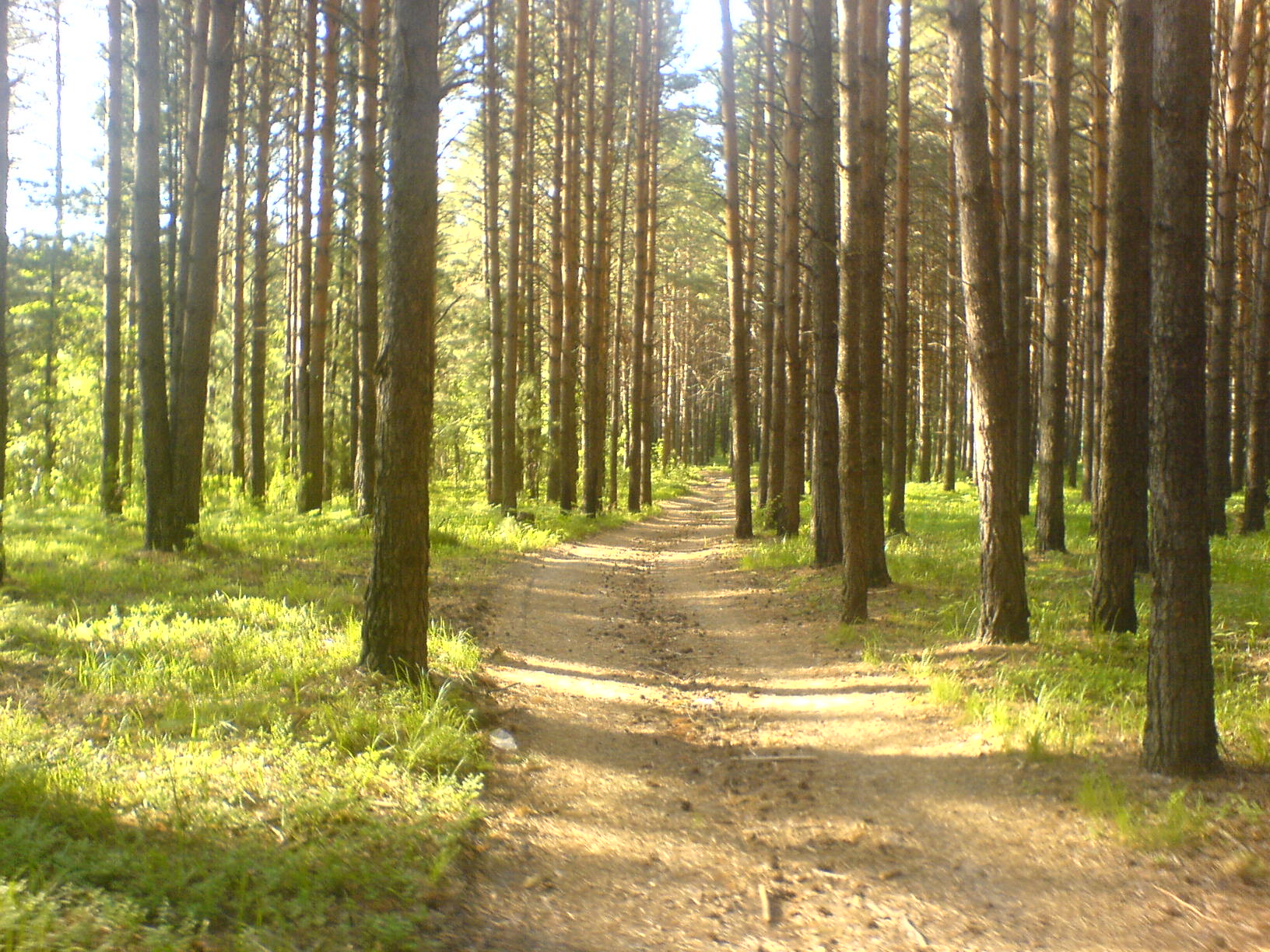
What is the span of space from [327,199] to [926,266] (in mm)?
17176

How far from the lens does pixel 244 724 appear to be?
215 inches

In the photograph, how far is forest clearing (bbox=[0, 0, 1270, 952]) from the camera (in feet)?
13.0

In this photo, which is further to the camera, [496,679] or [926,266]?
[926,266]

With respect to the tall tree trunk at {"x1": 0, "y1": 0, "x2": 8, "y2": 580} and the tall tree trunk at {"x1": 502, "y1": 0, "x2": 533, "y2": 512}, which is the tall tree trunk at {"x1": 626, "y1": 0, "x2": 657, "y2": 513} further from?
the tall tree trunk at {"x1": 0, "y1": 0, "x2": 8, "y2": 580}

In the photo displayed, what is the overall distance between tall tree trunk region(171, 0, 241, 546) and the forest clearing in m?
0.06

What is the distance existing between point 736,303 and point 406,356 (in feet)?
43.7

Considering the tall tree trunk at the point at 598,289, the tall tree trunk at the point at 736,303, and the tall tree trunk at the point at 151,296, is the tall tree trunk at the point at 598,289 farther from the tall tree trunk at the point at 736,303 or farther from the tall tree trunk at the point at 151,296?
the tall tree trunk at the point at 151,296

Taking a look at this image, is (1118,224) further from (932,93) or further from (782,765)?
(932,93)

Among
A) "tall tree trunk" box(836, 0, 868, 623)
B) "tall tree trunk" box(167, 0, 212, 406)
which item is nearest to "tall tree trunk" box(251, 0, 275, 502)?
"tall tree trunk" box(167, 0, 212, 406)

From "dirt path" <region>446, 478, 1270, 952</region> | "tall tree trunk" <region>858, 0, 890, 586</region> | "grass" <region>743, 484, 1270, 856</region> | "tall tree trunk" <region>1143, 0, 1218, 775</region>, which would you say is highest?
"tall tree trunk" <region>858, 0, 890, 586</region>

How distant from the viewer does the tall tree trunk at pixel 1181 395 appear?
15.5ft

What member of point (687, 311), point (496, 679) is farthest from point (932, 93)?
point (687, 311)

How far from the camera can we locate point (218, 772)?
4574 millimetres

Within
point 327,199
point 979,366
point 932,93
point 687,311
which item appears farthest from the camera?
point 687,311
